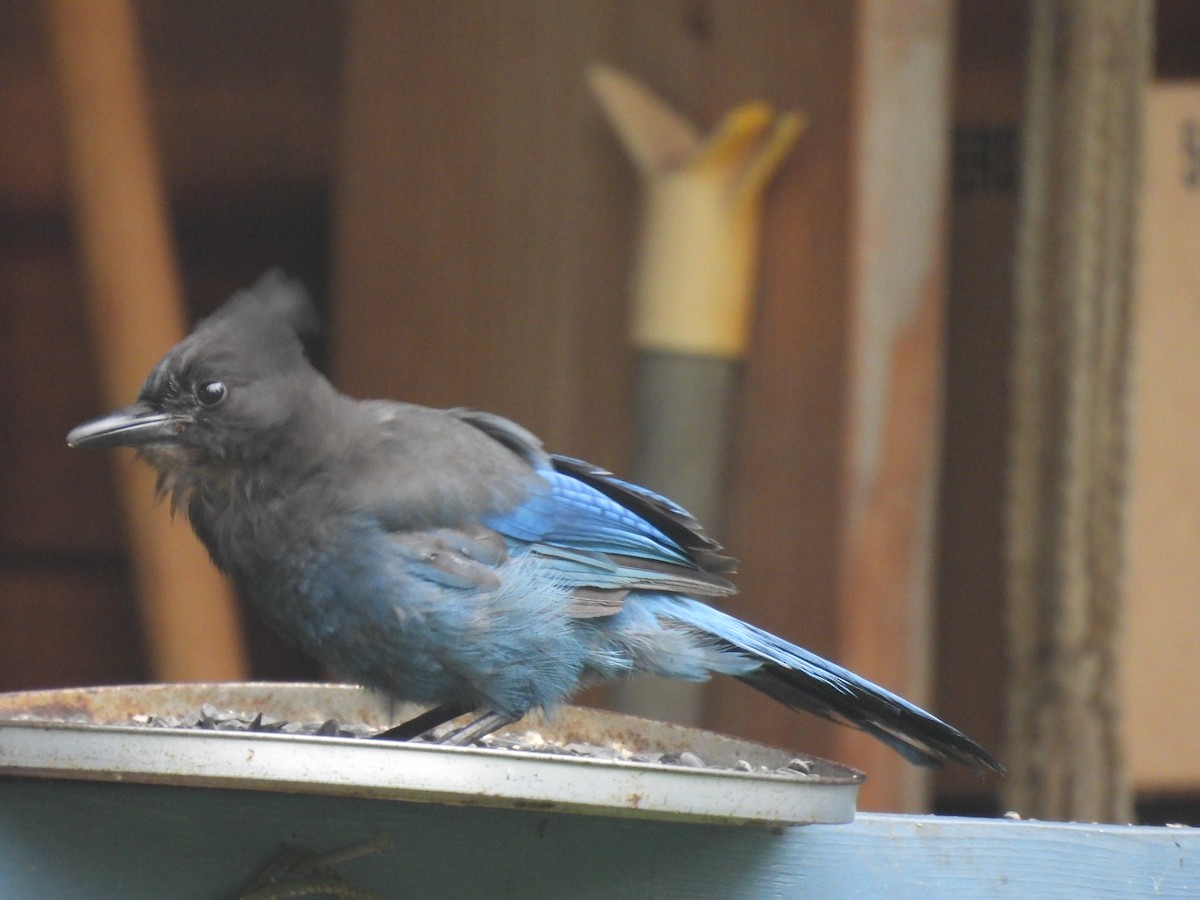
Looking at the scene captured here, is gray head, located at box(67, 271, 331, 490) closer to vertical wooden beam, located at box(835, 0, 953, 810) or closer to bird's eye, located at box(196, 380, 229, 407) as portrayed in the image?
bird's eye, located at box(196, 380, 229, 407)

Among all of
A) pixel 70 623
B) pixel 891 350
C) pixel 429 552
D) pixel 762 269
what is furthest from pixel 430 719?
pixel 70 623

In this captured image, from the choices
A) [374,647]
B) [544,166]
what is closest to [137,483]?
[544,166]

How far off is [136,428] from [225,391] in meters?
0.12

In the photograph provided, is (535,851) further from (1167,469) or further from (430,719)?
(1167,469)

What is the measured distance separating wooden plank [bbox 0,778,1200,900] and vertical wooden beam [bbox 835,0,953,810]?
3.71ft

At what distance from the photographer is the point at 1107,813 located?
111 inches

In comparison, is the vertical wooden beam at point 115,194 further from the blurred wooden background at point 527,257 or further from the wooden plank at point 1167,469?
the wooden plank at point 1167,469

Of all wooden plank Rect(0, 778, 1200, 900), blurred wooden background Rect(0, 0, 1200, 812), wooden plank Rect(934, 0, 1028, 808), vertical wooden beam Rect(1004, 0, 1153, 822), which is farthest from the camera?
wooden plank Rect(934, 0, 1028, 808)

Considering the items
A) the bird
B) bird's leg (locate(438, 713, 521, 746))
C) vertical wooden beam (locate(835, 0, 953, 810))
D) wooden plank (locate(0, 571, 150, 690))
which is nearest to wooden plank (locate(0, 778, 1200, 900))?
the bird

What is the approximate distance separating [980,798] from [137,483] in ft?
6.35

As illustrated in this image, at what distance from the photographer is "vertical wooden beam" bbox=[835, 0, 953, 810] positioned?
9.76 ft

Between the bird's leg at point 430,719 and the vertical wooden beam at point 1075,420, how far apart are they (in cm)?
102

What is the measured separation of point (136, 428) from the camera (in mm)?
2215

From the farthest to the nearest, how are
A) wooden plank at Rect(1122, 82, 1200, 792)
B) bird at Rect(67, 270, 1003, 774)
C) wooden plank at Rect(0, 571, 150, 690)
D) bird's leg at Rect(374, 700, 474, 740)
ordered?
1. wooden plank at Rect(0, 571, 150, 690)
2. wooden plank at Rect(1122, 82, 1200, 792)
3. bird's leg at Rect(374, 700, 474, 740)
4. bird at Rect(67, 270, 1003, 774)
